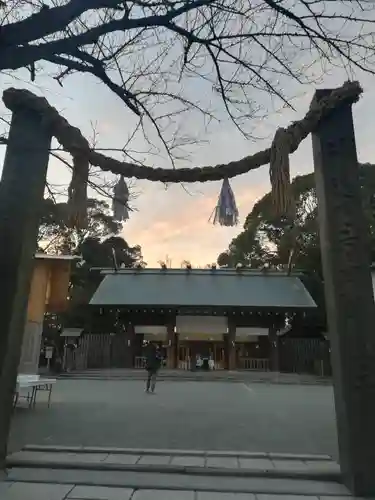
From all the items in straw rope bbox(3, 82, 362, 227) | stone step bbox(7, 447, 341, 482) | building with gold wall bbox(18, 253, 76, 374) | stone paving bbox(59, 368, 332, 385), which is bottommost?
stone step bbox(7, 447, 341, 482)

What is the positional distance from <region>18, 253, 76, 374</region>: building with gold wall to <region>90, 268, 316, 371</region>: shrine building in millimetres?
12874

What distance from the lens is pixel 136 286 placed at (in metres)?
22.4

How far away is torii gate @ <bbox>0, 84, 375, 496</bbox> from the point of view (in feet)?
9.57

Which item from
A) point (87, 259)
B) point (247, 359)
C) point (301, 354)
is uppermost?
point (87, 259)

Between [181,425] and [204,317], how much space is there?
15.6 meters

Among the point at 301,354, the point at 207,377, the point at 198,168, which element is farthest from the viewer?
the point at 301,354

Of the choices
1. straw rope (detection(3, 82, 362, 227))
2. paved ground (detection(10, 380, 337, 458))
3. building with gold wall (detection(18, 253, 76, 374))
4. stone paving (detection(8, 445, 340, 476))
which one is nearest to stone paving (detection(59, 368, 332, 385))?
paved ground (detection(10, 380, 337, 458))

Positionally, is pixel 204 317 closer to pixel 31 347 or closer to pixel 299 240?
pixel 299 240

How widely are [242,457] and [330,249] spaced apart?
1.99 m

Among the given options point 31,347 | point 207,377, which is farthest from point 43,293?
point 207,377

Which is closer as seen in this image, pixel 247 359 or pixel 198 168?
pixel 198 168

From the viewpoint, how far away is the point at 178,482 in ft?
9.54

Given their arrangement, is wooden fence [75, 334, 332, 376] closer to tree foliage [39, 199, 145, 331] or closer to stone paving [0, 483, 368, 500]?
tree foliage [39, 199, 145, 331]

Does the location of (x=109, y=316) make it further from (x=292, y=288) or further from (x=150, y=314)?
(x=292, y=288)
